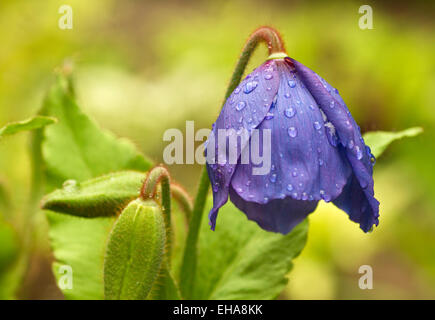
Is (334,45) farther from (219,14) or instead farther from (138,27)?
(138,27)

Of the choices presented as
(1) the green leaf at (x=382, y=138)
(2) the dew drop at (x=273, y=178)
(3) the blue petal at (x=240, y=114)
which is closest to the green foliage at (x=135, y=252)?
(3) the blue petal at (x=240, y=114)

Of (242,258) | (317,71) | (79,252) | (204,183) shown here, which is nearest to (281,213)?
(204,183)

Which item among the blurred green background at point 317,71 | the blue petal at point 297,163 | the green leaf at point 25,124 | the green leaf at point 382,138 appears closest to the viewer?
the blue petal at point 297,163

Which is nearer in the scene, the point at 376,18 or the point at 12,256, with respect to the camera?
the point at 12,256

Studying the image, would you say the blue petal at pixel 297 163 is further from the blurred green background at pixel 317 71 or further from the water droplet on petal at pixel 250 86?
the blurred green background at pixel 317 71

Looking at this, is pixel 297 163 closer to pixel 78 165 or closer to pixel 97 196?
pixel 97 196

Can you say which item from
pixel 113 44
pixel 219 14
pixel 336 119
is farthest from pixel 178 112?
pixel 336 119

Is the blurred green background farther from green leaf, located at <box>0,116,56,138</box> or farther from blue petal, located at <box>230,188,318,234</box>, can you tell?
blue petal, located at <box>230,188,318,234</box>
